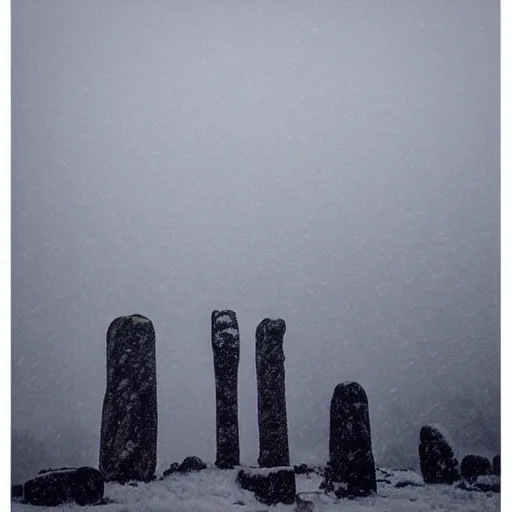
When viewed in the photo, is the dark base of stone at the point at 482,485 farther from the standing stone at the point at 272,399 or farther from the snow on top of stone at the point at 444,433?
the standing stone at the point at 272,399

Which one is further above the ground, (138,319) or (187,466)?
(138,319)

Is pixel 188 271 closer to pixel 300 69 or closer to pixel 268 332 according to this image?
pixel 268 332

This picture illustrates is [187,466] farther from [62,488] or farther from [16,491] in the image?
[16,491]

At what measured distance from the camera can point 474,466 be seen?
396 cm

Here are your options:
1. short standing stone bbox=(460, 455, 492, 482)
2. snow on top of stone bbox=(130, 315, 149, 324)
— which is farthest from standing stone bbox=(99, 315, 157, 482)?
short standing stone bbox=(460, 455, 492, 482)

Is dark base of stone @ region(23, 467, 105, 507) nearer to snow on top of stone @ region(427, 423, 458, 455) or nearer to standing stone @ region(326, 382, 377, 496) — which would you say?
standing stone @ region(326, 382, 377, 496)

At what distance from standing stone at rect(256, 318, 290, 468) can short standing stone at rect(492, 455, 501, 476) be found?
1.05m

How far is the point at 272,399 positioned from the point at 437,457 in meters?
0.87

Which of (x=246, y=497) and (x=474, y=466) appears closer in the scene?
(x=246, y=497)

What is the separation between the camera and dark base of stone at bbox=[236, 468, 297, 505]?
12.6 feet

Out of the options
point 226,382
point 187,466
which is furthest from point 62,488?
point 226,382

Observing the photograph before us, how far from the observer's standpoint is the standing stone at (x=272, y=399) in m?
3.92

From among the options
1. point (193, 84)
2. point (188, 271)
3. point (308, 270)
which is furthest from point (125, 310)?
point (193, 84)

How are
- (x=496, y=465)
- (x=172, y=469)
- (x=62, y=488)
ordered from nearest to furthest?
1. (x=62, y=488)
2. (x=172, y=469)
3. (x=496, y=465)
